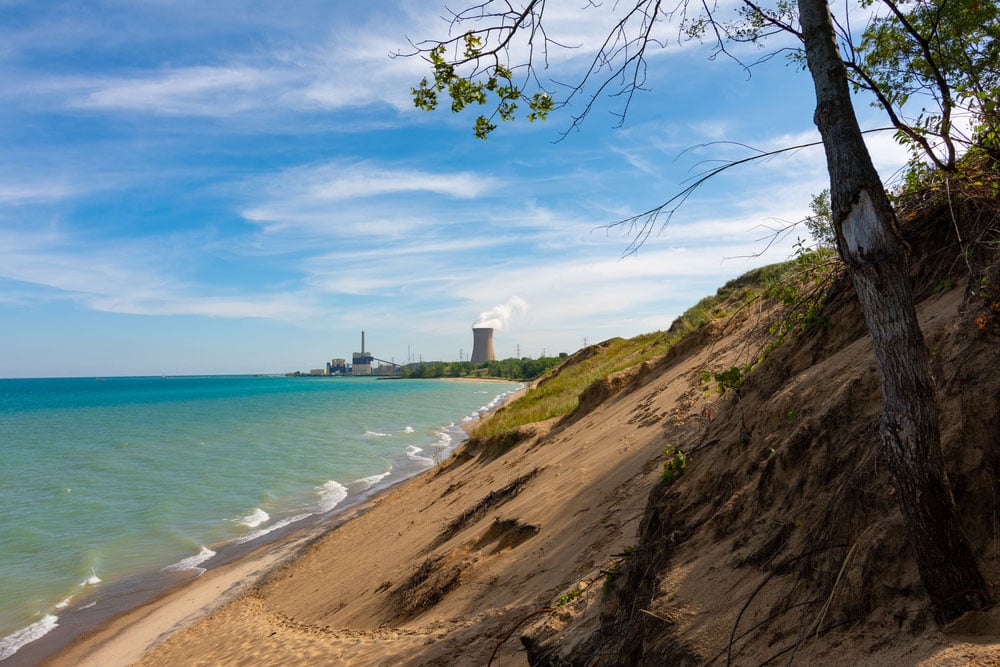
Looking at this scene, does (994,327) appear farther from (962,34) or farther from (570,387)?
(570,387)

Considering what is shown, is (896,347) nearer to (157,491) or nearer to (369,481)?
(369,481)

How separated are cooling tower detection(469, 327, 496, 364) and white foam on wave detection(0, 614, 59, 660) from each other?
504 ft

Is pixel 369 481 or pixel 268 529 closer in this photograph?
pixel 268 529

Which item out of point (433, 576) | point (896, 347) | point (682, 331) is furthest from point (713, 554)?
point (682, 331)

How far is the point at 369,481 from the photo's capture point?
2378cm

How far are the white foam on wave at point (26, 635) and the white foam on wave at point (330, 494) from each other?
8121mm

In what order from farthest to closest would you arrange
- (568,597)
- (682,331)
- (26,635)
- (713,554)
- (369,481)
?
(369,481) < (682,331) < (26,635) < (568,597) < (713,554)

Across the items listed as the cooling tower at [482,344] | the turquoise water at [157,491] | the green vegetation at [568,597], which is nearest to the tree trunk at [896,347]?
the green vegetation at [568,597]

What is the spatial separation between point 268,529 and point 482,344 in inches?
5926

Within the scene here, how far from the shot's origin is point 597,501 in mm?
7375

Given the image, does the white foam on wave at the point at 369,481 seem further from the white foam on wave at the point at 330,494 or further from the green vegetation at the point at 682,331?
the green vegetation at the point at 682,331

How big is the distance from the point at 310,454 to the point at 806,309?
94.4 ft

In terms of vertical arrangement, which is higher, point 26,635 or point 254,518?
point 254,518

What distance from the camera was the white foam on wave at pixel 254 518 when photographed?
18.5 metres
